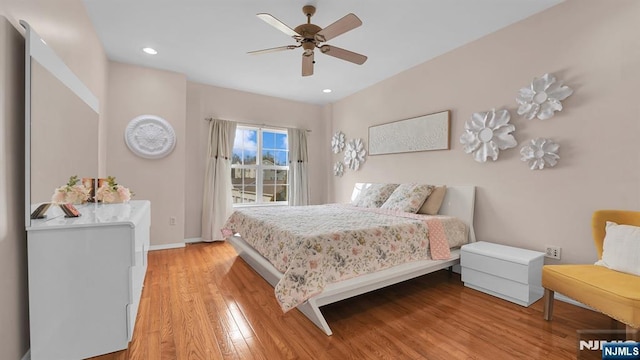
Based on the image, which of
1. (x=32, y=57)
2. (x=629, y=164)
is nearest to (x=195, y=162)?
(x=32, y=57)

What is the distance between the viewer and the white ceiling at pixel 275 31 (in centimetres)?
236

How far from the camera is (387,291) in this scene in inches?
102

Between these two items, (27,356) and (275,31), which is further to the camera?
(275,31)

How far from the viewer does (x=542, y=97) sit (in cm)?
239

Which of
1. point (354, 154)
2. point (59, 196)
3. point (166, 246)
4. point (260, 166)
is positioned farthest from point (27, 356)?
point (354, 154)

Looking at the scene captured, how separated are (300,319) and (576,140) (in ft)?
8.84

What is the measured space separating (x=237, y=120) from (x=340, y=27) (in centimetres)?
303

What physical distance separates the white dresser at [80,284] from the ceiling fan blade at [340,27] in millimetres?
1934

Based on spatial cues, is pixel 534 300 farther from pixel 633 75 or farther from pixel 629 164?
pixel 633 75

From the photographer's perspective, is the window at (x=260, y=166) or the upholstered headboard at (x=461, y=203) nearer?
the upholstered headboard at (x=461, y=203)

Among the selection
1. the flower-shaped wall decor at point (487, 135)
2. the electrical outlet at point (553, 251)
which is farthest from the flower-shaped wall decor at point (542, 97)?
the electrical outlet at point (553, 251)

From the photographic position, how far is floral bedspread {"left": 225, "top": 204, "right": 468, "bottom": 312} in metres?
1.84

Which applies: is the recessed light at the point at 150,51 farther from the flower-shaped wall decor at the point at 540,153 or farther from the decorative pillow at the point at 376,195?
the flower-shaped wall decor at the point at 540,153

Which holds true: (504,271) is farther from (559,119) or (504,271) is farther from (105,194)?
(105,194)
